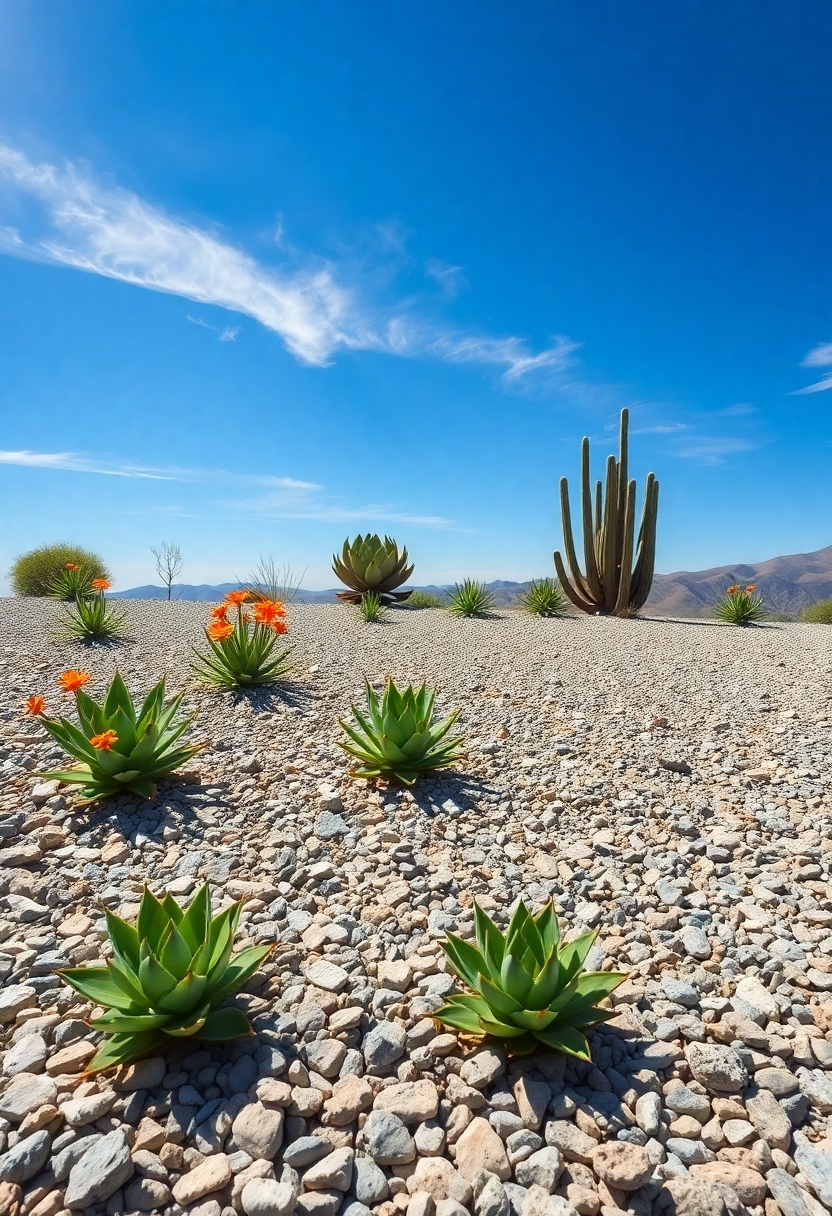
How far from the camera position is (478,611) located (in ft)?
37.2

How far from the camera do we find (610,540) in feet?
40.1

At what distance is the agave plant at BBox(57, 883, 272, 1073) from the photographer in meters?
1.92

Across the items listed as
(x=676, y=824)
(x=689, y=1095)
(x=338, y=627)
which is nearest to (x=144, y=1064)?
(x=689, y=1095)

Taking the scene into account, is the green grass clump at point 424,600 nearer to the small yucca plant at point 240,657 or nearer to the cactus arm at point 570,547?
the cactus arm at point 570,547

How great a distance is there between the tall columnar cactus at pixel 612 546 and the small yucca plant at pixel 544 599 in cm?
79

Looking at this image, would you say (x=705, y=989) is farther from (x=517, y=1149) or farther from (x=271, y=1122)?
(x=271, y=1122)

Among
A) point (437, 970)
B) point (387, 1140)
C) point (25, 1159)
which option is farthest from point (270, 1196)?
point (437, 970)

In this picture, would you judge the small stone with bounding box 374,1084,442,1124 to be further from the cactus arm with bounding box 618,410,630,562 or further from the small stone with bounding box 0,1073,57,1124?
the cactus arm with bounding box 618,410,630,562

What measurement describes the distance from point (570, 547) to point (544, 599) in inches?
61.6

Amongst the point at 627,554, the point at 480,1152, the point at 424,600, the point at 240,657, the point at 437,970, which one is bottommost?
the point at 480,1152

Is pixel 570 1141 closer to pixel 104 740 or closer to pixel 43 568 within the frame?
pixel 104 740

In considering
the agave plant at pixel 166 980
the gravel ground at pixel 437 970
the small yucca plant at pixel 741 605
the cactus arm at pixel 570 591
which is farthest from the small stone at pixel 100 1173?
the cactus arm at pixel 570 591

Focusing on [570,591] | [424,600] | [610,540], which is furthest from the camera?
[424,600]

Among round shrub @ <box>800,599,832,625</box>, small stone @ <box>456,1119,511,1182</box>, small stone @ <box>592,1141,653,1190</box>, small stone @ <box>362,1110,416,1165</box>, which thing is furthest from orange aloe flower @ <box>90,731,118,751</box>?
round shrub @ <box>800,599,832,625</box>
